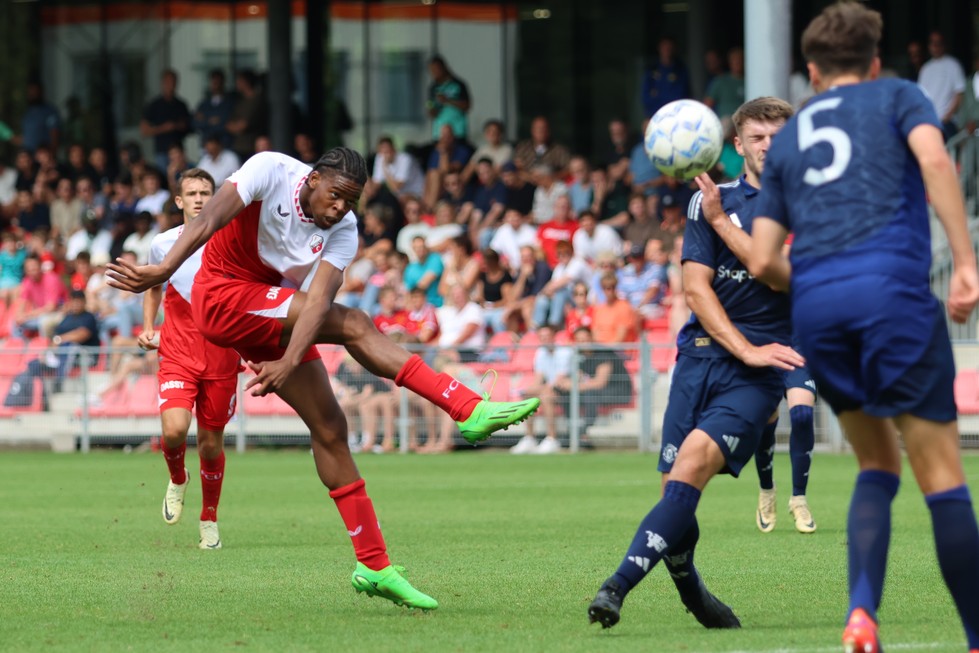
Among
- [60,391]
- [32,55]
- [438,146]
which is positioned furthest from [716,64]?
[32,55]

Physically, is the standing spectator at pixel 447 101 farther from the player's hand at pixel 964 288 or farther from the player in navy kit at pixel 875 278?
the player's hand at pixel 964 288

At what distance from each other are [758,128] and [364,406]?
13284mm

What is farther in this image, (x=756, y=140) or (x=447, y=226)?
(x=447, y=226)

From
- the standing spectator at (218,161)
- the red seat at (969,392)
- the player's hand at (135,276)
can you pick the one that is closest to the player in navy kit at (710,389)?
the player's hand at (135,276)

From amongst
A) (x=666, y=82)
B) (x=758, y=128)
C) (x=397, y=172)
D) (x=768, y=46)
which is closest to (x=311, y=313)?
(x=758, y=128)

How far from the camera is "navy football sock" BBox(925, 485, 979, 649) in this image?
523 centimetres

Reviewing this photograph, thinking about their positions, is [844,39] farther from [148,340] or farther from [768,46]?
[768,46]

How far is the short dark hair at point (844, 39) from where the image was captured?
17.2 ft

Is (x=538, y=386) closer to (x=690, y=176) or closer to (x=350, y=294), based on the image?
(x=350, y=294)

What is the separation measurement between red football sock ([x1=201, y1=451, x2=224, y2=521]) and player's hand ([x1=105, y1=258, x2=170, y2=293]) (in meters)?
3.76

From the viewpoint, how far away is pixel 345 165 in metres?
7.09

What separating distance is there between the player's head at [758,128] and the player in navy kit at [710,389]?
4.4 inches

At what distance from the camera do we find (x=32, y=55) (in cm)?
3203

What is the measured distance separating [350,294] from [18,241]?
647cm
